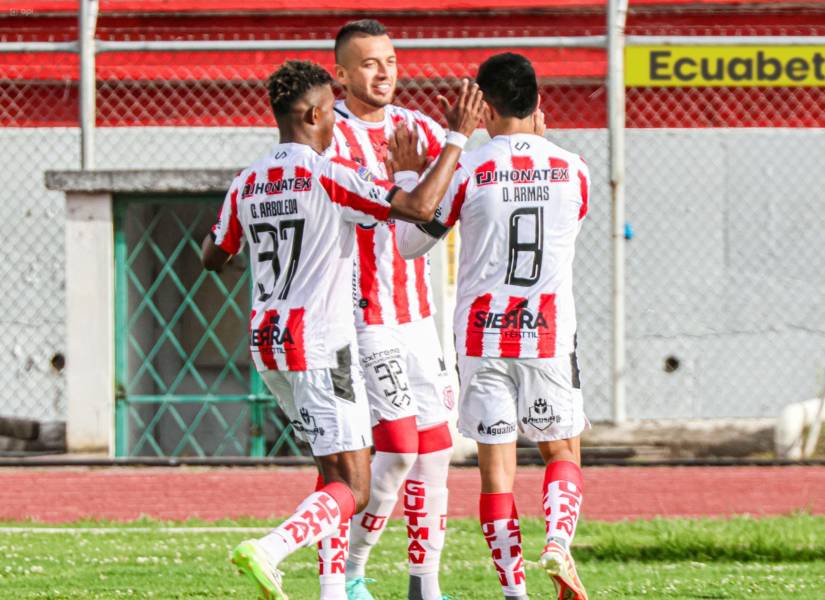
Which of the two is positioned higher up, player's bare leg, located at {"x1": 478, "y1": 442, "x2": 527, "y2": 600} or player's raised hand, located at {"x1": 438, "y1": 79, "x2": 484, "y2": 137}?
player's raised hand, located at {"x1": 438, "y1": 79, "x2": 484, "y2": 137}

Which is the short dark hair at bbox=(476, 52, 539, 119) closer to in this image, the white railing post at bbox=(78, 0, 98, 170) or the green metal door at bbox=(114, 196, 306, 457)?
the white railing post at bbox=(78, 0, 98, 170)

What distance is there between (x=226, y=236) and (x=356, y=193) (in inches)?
24.9

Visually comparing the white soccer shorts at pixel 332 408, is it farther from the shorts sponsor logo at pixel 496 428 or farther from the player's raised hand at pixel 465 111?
the player's raised hand at pixel 465 111

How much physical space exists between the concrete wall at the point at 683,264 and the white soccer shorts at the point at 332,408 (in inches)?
345

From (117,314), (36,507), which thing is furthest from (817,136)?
(36,507)

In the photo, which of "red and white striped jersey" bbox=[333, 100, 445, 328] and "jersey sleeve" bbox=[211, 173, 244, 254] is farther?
"red and white striped jersey" bbox=[333, 100, 445, 328]

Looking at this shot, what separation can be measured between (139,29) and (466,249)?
34.7ft

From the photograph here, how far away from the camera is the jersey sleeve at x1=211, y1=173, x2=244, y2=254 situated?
5754 millimetres

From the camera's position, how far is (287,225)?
5.48 meters

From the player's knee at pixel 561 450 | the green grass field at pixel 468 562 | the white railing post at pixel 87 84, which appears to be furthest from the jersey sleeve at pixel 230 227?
the white railing post at pixel 87 84

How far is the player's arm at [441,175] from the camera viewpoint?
5.41 meters

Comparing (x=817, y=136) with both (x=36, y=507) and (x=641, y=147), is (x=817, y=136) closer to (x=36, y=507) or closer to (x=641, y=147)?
(x=641, y=147)

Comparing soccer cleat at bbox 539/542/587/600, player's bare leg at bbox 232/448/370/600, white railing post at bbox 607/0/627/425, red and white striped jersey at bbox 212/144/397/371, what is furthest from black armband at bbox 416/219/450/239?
white railing post at bbox 607/0/627/425

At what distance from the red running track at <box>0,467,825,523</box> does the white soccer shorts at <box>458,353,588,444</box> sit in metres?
3.85
